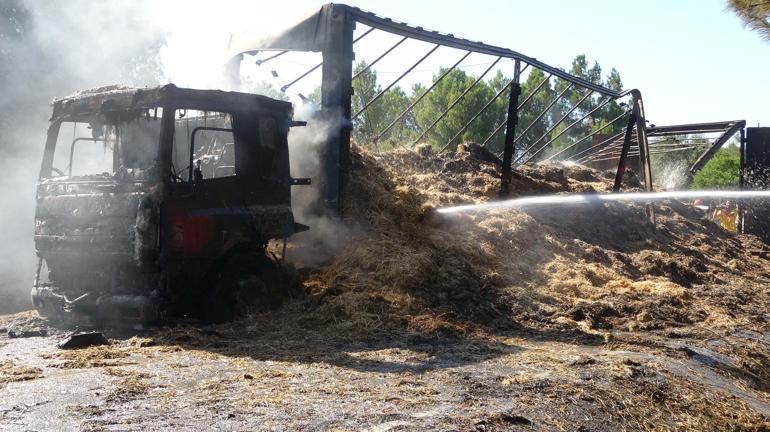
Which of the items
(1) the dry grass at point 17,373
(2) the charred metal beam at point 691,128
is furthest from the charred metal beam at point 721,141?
(1) the dry grass at point 17,373

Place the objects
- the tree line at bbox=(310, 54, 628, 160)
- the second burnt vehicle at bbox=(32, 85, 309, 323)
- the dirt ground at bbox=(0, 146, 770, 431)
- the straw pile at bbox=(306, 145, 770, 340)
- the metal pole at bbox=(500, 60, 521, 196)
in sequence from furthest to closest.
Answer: the tree line at bbox=(310, 54, 628, 160), the metal pole at bbox=(500, 60, 521, 196), the straw pile at bbox=(306, 145, 770, 340), the second burnt vehicle at bbox=(32, 85, 309, 323), the dirt ground at bbox=(0, 146, 770, 431)

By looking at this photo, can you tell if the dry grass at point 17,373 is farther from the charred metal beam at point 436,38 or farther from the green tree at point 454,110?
the green tree at point 454,110

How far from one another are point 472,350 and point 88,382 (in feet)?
11.5

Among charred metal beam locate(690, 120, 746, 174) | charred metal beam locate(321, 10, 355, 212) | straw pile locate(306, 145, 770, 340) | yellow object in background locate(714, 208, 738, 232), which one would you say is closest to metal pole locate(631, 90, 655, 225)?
straw pile locate(306, 145, 770, 340)

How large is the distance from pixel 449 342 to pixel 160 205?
3304 millimetres

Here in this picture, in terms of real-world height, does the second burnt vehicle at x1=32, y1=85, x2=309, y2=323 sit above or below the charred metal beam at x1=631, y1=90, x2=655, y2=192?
below

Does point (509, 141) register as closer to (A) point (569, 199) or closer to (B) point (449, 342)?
(A) point (569, 199)

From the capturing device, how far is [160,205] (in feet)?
25.7

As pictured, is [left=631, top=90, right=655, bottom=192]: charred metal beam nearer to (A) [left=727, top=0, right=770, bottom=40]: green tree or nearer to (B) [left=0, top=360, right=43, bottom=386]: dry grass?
(A) [left=727, top=0, right=770, bottom=40]: green tree

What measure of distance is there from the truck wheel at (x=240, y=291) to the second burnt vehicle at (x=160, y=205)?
0.04ft

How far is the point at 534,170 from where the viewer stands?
53.7ft

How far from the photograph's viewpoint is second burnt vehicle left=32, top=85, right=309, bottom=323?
7.88 meters

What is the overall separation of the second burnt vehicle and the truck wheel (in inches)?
0.5

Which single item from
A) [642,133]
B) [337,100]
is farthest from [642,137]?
[337,100]
